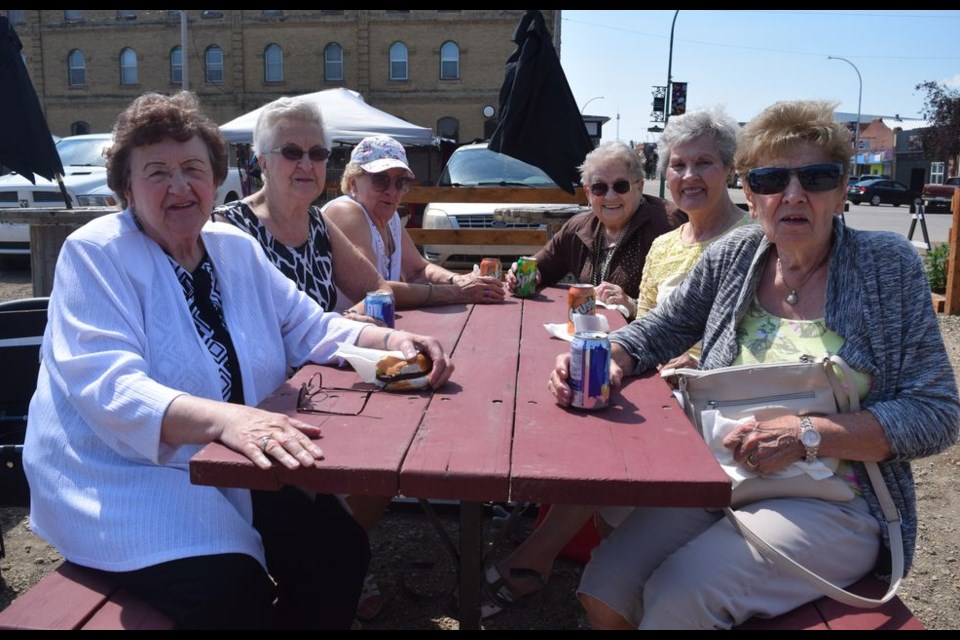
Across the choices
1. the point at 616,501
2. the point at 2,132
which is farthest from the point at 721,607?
the point at 2,132

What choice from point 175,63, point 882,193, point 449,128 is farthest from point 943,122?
point 175,63

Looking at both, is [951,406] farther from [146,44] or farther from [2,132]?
[146,44]

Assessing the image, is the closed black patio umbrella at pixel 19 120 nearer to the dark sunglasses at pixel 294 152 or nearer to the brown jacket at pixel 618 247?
the dark sunglasses at pixel 294 152

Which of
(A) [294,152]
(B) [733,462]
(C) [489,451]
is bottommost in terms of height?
(B) [733,462]

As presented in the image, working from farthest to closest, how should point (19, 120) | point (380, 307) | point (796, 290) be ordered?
point (19, 120)
point (380, 307)
point (796, 290)

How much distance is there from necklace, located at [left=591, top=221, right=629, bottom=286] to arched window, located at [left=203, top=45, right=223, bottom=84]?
37.0 metres

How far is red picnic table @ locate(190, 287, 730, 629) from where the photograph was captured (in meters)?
1.50

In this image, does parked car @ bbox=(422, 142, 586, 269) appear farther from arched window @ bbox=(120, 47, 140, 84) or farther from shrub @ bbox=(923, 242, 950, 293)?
arched window @ bbox=(120, 47, 140, 84)

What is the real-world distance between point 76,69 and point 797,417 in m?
43.8

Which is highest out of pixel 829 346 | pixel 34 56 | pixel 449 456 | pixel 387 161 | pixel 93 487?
pixel 34 56

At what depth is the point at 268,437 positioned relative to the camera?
5.38ft

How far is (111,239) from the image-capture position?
1975 mm

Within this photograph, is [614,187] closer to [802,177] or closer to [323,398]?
[802,177]

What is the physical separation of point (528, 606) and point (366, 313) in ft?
4.03
